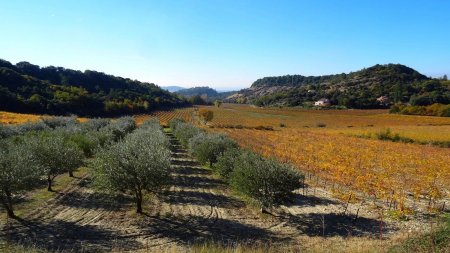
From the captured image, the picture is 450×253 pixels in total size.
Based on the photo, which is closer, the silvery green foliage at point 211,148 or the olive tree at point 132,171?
the olive tree at point 132,171

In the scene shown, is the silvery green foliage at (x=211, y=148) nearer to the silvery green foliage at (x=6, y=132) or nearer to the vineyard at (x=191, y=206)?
the vineyard at (x=191, y=206)

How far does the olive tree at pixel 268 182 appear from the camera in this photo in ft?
73.8

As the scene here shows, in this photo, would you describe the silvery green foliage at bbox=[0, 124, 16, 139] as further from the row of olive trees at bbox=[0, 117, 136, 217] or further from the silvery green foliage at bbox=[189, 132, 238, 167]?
the silvery green foliage at bbox=[189, 132, 238, 167]

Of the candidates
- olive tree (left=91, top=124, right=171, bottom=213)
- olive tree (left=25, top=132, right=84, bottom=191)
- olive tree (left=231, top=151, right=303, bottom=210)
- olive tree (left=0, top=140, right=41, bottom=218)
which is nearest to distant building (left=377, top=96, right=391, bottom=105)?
olive tree (left=231, top=151, right=303, bottom=210)

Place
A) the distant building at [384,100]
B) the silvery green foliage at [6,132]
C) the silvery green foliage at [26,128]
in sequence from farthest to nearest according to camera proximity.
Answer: the distant building at [384,100] → the silvery green foliage at [26,128] → the silvery green foliage at [6,132]

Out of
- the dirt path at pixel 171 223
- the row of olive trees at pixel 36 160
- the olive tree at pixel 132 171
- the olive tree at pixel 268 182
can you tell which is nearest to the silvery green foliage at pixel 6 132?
the row of olive trees at pixel 36 160

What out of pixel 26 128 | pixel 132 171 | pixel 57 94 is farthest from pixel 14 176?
pixel 57 94

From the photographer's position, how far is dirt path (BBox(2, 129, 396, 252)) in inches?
734

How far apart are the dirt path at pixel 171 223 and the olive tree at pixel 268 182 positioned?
1382 mm

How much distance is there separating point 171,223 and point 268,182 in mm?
6750

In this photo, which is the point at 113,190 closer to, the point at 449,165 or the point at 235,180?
the point at 235,180

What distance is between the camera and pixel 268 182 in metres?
22.5

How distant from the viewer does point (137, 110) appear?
6024 inches

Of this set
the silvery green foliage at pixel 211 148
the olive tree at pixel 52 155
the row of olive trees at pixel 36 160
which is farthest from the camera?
the silvery green foliage at pixel 211 148
